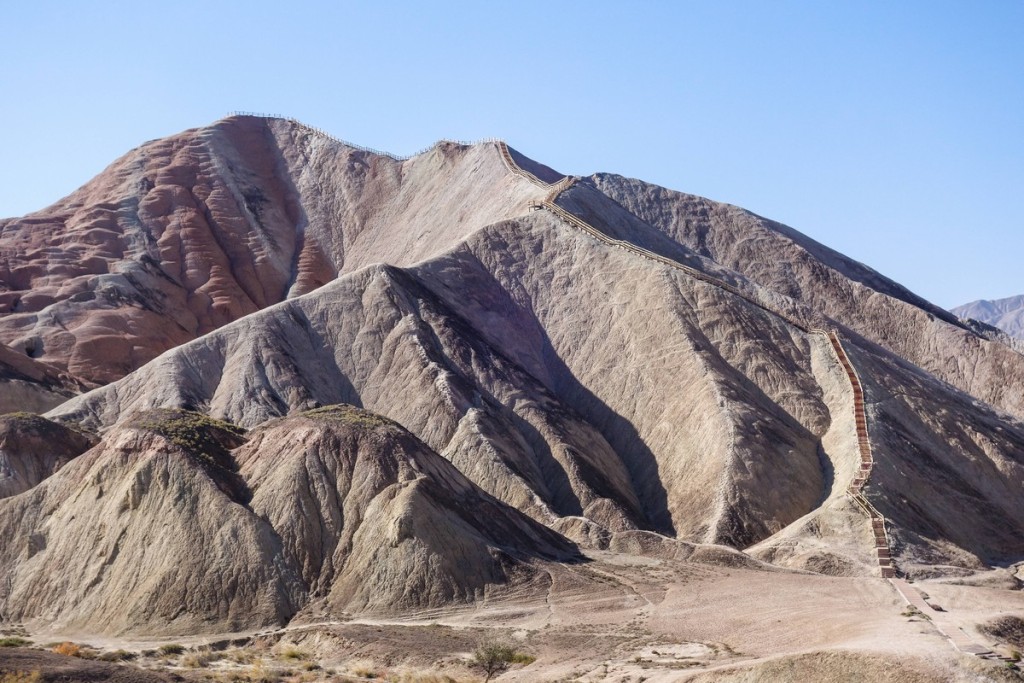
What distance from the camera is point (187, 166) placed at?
132 meters

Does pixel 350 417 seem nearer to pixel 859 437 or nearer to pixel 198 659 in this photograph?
pixel 198 659

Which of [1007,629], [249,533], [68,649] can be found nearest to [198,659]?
[68,649]

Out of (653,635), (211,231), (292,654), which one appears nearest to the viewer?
(292,654)

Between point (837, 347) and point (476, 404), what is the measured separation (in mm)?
20200

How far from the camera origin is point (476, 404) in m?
73.4

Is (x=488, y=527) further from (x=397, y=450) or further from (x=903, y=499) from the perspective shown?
(x=903, y=499)

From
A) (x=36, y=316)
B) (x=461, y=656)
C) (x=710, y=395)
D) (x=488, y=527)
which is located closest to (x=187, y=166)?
(x=36, y=316)

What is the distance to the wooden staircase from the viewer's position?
59.9 meters

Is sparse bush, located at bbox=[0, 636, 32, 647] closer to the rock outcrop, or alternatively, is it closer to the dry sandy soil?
the dry sandy soil

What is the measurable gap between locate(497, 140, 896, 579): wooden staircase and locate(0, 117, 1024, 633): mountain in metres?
0.21

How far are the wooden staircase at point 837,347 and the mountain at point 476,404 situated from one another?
0.70 feet

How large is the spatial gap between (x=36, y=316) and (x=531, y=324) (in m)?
41.5

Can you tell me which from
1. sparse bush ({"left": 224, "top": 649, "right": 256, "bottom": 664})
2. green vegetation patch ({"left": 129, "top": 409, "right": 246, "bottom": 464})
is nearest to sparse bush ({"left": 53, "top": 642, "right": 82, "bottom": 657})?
sparse bush ({"left": 224, "top": 649, "right": 256, "bottom": 664})

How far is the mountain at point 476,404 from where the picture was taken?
54.8 m
